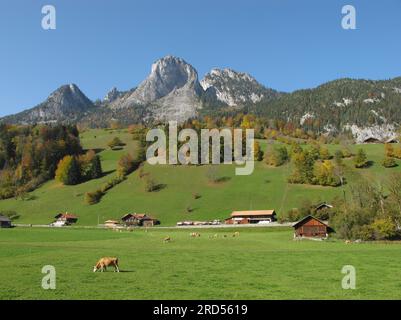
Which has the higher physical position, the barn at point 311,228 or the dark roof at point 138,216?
the barn at point 311,228

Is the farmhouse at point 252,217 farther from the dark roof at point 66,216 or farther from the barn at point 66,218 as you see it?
the dark roof at point 66,216

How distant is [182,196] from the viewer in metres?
154

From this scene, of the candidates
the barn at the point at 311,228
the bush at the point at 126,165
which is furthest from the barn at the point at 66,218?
the barn at the point at 311,228

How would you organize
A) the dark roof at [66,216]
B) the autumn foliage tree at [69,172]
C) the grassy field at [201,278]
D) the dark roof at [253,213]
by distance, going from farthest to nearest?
1. the autumn foliage tree at [69,172]
2. the dark roof at [66,216]
3. the dark roof at [253,213]
4. the grassy field at [201,278]

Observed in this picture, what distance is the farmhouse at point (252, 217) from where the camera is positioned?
129625mm

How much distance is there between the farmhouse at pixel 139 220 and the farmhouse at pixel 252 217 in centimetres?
2278

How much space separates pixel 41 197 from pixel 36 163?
1375 inches

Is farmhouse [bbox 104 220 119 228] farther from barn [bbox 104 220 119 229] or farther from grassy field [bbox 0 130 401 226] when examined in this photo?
grassy field [bbox 0 130 401 226]

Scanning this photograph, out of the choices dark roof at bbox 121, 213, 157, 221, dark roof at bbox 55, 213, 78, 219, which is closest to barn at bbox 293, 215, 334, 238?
Answer: dark roof at bbox 121, 213, 157, 221

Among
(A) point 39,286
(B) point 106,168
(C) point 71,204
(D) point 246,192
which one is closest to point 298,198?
(D) point 246,192

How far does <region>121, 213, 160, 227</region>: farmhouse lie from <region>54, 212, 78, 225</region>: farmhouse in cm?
1522

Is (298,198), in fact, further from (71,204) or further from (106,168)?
(106,168)

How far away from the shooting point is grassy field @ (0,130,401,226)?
13925cm

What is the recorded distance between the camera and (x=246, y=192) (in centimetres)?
15175
